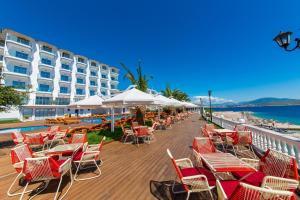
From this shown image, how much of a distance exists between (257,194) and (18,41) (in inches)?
1659

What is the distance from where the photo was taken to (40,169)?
298 centimetres

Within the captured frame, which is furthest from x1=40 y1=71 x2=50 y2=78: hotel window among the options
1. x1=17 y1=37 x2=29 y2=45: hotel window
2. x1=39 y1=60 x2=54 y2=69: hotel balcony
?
x1=17 y1=37 x2=29 y2=45: hotel window

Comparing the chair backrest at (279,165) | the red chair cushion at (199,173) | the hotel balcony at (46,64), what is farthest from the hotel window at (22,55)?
the chair backrest at (279,165)

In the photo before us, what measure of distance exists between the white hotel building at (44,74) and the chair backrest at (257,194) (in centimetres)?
2612

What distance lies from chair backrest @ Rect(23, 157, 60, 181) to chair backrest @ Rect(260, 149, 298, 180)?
176 inches

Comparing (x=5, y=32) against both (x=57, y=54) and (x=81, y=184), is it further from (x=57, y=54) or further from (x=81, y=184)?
(x=81, y=184)

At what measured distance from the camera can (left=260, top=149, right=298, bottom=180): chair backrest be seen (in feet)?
8.53

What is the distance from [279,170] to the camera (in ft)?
9.07

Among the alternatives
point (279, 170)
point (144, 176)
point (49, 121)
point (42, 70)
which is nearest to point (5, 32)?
point (42, 70)

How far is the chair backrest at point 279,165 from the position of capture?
8.53ft

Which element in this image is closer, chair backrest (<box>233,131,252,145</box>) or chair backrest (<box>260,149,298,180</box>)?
chair backrest (<box>260,149,298,180</box>)

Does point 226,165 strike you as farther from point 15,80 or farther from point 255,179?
point 15,80

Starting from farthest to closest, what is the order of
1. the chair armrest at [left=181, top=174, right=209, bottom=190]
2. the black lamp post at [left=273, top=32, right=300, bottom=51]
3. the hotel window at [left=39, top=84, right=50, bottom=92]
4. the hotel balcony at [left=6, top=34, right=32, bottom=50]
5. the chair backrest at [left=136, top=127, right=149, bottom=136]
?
the hotel window at [left=39, top=84, right=50, bottom=92] → the hotel balcony at [left=6, top=34, right=32, bottom=50] → the chair backrest at [left=136, top=127, right=149, bottom=136] → the black lamp post at [left=273, top=32, right=300, bottom=51] → the chair armrest at [left=181, top=174, right=209, bottom=190]

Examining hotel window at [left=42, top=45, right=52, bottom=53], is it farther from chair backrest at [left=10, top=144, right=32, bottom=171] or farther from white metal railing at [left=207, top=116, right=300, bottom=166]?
white metal railing at [left=207, top=116, right=300, bottom=166]
